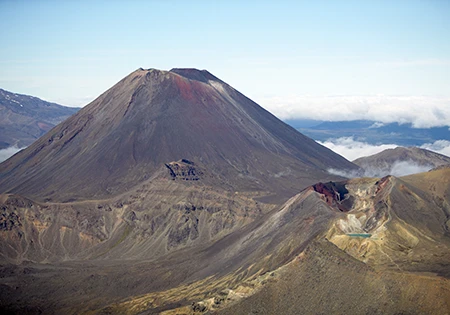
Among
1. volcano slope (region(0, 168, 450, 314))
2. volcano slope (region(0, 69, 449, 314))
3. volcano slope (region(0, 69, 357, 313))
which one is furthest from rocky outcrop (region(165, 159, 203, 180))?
volcano slope (region(0, 168, 450, 314))

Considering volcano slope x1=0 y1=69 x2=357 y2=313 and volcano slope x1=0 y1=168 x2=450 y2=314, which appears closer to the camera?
volcano slope x1=0 y1=168 x2=450 y2=314

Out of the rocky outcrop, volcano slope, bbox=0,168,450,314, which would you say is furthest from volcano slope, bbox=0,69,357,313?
volcano slope, bbox=0,168,450,314

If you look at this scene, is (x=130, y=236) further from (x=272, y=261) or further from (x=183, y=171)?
(x=272, y=261)

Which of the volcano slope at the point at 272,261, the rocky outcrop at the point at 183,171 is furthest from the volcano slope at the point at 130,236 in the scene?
the volcano slope at the point at 272,261

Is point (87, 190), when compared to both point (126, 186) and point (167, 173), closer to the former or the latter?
point (126, 186)

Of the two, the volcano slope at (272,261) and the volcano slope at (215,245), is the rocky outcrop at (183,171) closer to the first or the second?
the volcano slope at (215,245)

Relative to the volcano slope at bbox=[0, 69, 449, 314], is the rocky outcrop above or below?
above

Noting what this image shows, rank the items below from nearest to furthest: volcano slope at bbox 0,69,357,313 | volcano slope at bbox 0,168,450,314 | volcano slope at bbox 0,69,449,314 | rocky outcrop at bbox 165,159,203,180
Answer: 1. volcano slope at bbox 0,168,450,314
2. volcano slope at bbox 0,69,449,314
3. volcano slope at bbox 0,69,357,313
4. rocky outcrop at bbox 165,159,203,180

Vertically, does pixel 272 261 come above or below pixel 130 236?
above

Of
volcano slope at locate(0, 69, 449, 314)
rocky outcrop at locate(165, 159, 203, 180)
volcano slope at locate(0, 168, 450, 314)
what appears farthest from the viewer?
rocky outcrop at locate(165, 159, 203, 180)

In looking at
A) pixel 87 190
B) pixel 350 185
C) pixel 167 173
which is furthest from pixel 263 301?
pixel 87 190

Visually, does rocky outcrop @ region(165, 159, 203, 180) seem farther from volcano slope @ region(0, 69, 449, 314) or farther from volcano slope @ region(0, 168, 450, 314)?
volcano slope @ region(0, 168, 450, 314)

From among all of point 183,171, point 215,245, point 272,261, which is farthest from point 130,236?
point 272,261
